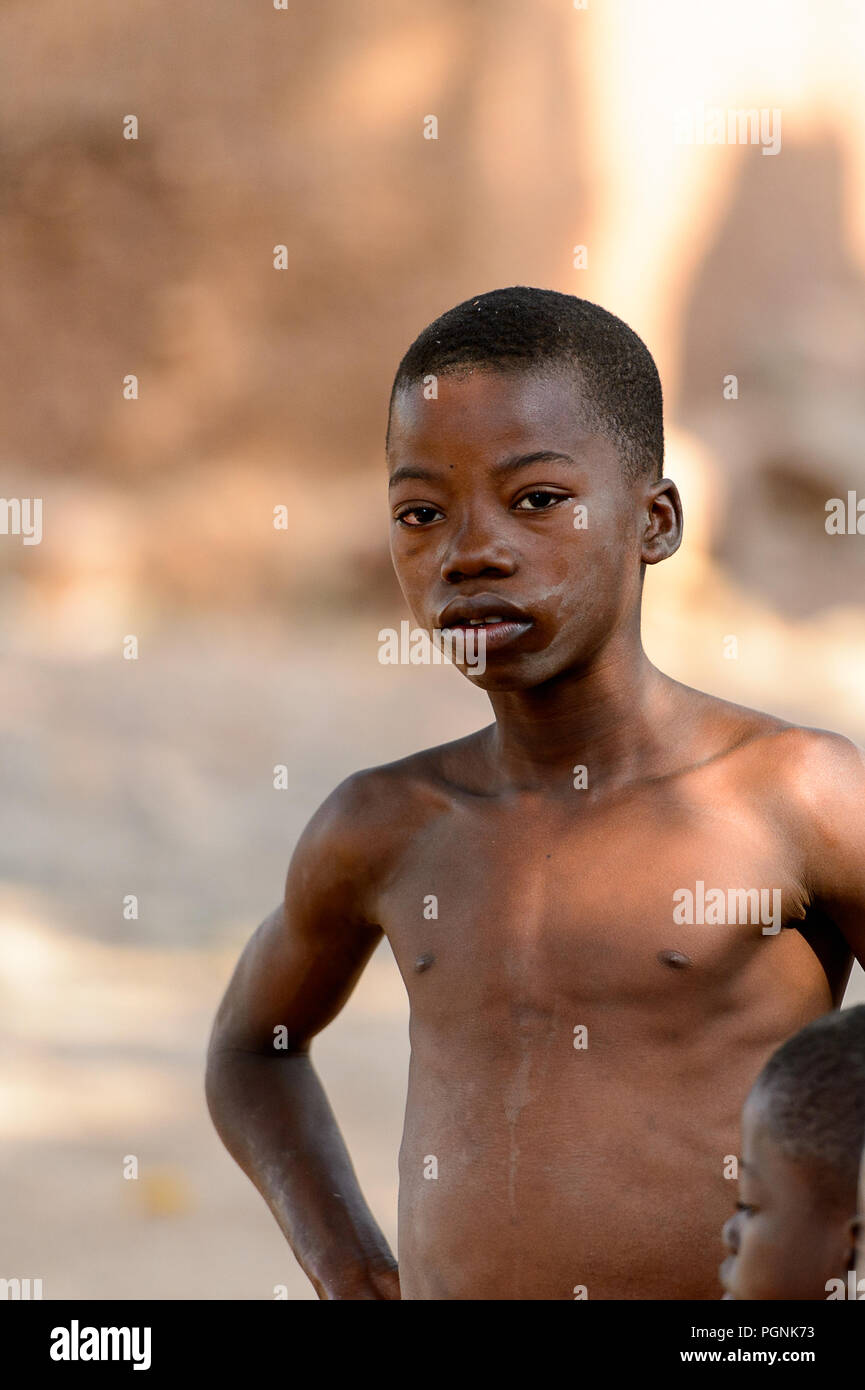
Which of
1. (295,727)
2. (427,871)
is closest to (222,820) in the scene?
(295,727)

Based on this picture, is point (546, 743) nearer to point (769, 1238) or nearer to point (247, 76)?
point (769, 1238)

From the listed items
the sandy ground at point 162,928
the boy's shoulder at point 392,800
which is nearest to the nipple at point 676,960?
the boy's shoulder at point 392,800

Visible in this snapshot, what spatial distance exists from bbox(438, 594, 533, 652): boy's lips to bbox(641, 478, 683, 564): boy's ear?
0.16 metres

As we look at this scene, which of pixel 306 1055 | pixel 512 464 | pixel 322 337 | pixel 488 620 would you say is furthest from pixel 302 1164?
pixel 322 337

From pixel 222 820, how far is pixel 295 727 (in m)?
0.41

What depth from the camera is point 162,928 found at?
434cm

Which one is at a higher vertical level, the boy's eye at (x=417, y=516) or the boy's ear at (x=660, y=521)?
the boy's ear at (x=660, y=521)

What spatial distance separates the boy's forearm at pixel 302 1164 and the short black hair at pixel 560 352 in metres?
0.60

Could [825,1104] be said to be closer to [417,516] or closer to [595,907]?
[595,907]

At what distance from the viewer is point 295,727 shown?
16.3 feet

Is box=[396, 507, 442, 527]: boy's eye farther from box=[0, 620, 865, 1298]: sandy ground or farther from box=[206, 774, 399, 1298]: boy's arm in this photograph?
box=[0, 620, 865, 1298]: sandy ground

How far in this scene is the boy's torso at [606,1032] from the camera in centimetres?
115

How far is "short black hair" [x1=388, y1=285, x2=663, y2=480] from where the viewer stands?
1.22m

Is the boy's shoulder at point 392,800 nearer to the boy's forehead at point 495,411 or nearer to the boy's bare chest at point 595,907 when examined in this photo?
the boy's bare chest at point 595,907
